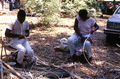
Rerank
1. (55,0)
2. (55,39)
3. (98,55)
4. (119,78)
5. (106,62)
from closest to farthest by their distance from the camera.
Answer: (119,78)
(106,62)
(98,55)
(55,39)
(55,0)

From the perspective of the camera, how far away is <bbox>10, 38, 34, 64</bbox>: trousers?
4.46 meters

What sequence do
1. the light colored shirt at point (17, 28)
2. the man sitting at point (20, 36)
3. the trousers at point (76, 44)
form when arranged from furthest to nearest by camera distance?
the trousers at point (76, 44)
the light colored shirt at point (17, 28)
the man sitting at point (20, 36)

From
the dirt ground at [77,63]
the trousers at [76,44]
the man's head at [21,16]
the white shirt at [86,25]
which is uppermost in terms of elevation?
the man's head at [21,16]

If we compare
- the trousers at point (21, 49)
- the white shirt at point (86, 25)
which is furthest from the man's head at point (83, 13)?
the trousers at point (21, 49)

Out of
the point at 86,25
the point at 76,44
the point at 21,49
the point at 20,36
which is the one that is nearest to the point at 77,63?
the point at 76,44

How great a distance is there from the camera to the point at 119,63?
5.45 metres

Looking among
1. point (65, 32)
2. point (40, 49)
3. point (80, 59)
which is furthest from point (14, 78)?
point (65, 32)

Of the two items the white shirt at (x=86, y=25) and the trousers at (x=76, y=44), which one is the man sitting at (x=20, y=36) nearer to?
the trousers at (x=76, y=44)

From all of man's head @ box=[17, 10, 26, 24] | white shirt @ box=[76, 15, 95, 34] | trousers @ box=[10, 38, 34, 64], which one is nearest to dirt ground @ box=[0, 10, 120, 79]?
trousers @ box=[10, 38, 34, 64]

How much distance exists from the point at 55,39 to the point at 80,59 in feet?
9.16

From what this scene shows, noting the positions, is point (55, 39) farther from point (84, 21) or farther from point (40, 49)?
point (84, 21)

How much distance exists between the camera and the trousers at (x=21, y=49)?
4465 mm

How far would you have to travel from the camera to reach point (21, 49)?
4.47 metres

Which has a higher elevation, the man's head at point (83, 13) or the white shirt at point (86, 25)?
the man's head at point (83, 13)
